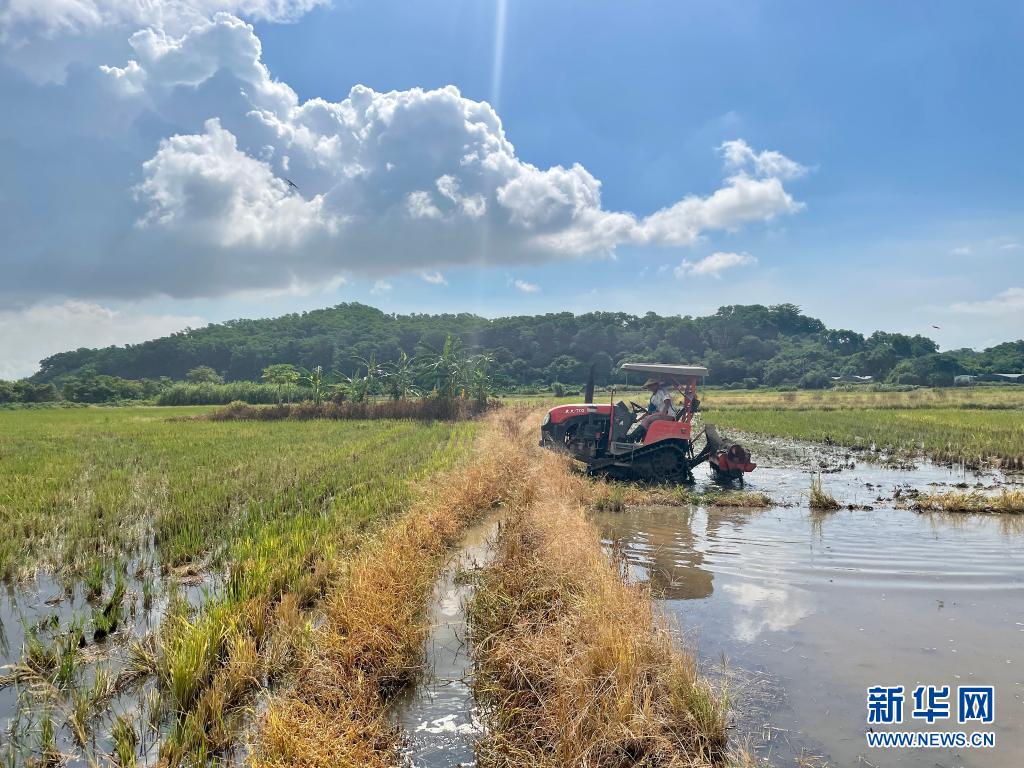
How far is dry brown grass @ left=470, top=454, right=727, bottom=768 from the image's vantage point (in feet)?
10.5

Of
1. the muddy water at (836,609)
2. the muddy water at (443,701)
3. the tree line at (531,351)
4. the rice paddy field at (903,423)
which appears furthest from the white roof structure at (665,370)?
the tree line at (531,351)

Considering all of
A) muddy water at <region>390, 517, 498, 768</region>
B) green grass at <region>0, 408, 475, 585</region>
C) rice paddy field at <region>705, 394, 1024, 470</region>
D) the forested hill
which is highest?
the forested hill

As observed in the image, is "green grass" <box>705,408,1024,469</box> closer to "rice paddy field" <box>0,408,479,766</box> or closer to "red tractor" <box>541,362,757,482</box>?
"red tractor" <box>541,362,757,482</box>

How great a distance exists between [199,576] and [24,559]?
2.06 metres

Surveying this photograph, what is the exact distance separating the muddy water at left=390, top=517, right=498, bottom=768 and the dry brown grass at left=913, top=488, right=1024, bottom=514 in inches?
306

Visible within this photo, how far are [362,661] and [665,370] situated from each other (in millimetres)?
8110

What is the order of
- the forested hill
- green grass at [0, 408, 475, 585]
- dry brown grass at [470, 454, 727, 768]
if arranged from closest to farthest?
dry brown grass at [470, 454, 727, 768] < green grass at [0, 408, 475, 585] < the forested hill

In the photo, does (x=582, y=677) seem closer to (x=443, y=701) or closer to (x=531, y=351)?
(x=443, y=701)

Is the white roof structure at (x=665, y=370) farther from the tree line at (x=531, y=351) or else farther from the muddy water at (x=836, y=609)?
the tree line at (x=531, y=351)

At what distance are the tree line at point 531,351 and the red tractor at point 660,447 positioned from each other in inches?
1808

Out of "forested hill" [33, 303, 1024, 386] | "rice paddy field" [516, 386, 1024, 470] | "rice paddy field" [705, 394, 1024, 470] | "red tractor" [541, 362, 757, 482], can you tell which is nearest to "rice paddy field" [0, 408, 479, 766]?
"red tractor" [541, 362, 757, 482]

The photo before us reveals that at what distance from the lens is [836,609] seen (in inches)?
218

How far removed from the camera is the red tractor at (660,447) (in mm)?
11211

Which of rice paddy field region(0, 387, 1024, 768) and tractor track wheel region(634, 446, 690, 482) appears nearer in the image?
rice paddy field region(0, 387, 1024, 768)
